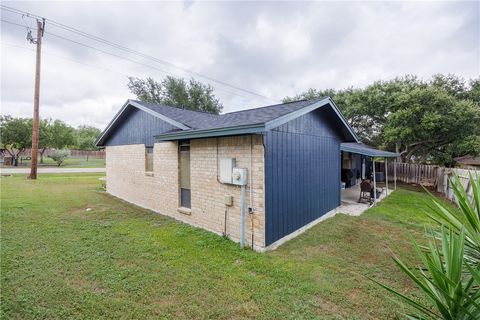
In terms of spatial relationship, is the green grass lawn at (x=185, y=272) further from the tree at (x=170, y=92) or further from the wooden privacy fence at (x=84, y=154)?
the wooden privacy fence at (x=84, y=154)

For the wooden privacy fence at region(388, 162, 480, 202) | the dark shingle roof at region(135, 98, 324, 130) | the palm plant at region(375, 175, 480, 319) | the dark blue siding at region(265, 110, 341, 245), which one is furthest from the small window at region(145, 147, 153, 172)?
the wooden privacy fence at region(388, 162, 480, 202)

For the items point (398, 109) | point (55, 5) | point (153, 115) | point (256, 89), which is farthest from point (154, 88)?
point (398, 109)

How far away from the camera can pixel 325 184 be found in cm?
736

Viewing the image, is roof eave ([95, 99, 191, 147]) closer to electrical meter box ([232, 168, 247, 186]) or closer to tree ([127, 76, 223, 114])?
electrical meter box ([232, 168, 247, 186])

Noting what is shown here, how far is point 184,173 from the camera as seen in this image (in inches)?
269

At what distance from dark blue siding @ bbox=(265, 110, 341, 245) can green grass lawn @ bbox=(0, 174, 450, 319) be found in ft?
1.92

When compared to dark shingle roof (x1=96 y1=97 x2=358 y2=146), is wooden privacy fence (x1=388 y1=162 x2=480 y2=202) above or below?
below

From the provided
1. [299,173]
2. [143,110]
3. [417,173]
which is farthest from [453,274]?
[417,173]

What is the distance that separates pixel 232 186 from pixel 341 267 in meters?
2.75

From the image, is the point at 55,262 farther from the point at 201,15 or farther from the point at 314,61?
the point at 314,61

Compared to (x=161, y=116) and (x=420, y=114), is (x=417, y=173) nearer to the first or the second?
(x=420, y=114)

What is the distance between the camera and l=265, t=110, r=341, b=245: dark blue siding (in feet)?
16.0

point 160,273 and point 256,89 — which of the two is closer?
point 160,273

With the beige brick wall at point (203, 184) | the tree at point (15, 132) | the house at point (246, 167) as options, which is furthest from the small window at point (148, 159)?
the tree at point (15, 132)
